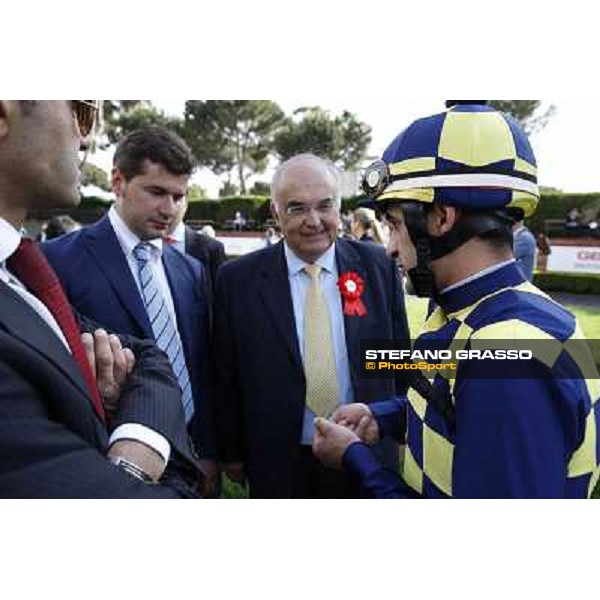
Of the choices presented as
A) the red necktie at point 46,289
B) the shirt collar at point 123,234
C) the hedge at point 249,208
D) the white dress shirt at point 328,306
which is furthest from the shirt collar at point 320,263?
the red necktie at point 46,289

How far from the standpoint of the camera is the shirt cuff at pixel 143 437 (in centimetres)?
84

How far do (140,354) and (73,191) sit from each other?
34 cm

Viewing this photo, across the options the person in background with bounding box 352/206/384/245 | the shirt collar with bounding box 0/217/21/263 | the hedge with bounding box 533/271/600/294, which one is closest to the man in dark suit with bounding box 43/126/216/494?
the person in background with bounding box 352/206/384/245

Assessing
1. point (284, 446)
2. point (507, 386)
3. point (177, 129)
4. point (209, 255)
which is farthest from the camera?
point (209, 255)

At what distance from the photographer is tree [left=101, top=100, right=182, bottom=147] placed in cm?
124

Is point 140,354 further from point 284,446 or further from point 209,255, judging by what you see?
point 209,255

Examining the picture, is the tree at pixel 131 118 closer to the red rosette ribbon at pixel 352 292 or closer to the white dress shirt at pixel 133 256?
the white dress shirt at pixel 133 256

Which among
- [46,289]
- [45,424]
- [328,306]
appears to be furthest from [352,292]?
[45,424]

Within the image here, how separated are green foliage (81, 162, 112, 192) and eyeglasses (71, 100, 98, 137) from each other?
48cm

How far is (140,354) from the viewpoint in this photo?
1.08 meters

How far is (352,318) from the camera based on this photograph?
1390mm

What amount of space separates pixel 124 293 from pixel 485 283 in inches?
31.5

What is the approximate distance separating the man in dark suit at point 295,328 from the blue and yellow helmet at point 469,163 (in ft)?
1.50

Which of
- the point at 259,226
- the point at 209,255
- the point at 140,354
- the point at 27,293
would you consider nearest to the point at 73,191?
the point at 27,293
